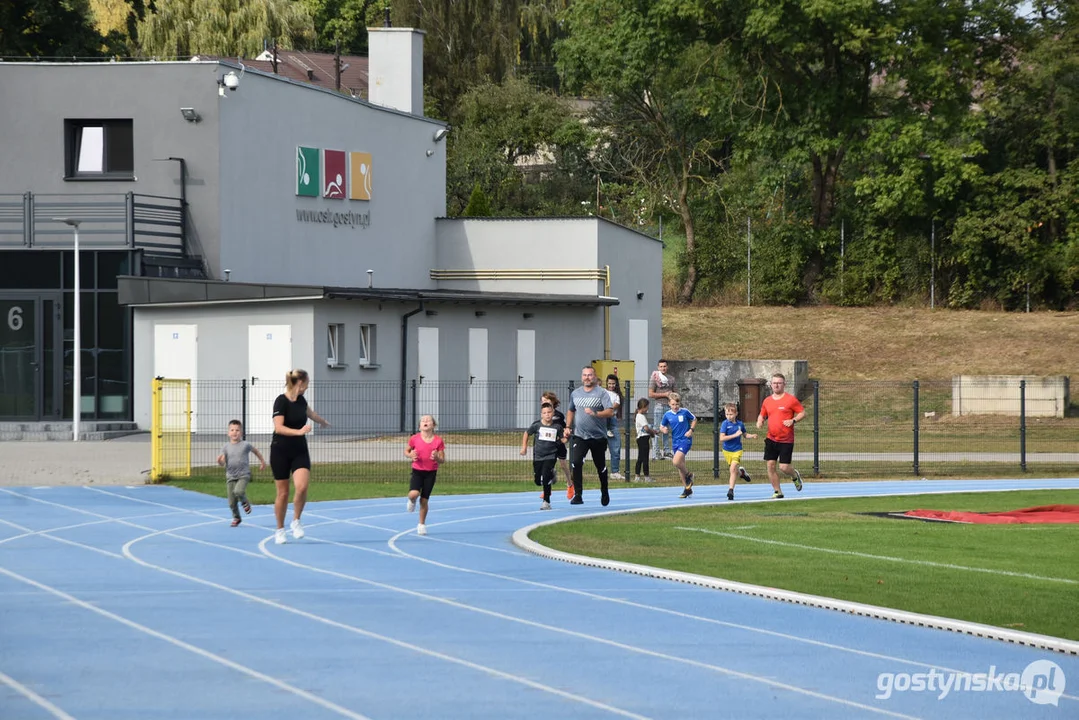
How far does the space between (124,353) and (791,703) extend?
3044cm

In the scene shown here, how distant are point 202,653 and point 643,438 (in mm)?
18284

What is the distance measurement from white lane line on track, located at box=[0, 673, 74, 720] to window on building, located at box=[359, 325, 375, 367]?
2760 cm

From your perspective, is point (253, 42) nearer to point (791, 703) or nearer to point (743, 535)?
point (743, 535)

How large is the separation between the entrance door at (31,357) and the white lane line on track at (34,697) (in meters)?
28.1

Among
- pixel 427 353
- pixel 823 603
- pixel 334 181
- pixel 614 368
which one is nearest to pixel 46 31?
pixel 334 181

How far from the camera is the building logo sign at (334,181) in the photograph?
137 ft

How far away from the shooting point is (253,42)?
67.4m

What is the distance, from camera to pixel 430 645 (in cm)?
1103

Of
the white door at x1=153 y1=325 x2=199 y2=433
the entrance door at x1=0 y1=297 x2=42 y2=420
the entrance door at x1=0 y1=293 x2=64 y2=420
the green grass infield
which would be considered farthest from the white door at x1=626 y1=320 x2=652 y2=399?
the green grass infield

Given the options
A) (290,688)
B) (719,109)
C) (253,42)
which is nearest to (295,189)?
(719,109)

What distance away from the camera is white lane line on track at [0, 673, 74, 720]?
28.9 ft

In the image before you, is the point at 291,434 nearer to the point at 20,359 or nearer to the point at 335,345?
the point at 335,345

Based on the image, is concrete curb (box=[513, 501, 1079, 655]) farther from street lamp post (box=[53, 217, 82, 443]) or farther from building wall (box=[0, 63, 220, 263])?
building wall (box=[0, 63, 220, 263])

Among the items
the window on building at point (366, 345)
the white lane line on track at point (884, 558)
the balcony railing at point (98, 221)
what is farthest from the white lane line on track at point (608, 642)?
the balcony railing at point (98, 221)
